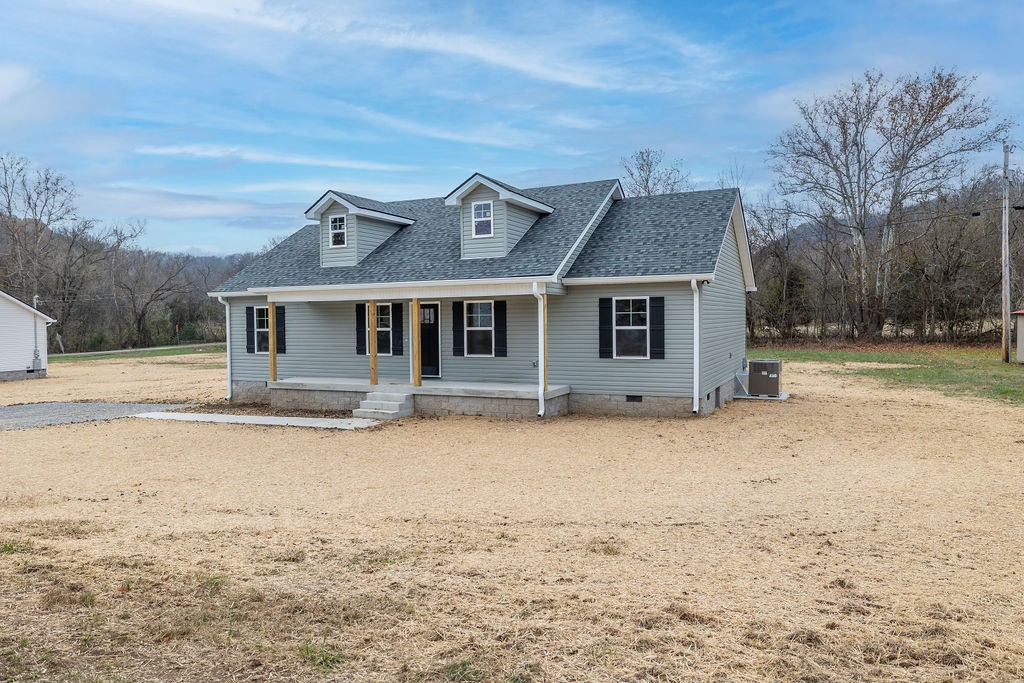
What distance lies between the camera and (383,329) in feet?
54.0

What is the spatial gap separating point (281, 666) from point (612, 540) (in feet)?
10.1

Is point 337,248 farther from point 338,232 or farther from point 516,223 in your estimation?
point 516,223

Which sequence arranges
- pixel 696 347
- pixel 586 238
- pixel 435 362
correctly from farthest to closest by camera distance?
1. pixel 435 362
2. pixel 586 238
3. pixel 696 347

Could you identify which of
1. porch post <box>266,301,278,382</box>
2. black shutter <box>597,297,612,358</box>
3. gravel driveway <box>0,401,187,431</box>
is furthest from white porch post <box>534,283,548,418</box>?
gravel driveway <box>0,401,187,431</box>

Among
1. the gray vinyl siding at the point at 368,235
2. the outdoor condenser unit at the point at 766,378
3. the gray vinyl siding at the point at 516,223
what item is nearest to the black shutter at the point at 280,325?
the gray vinyl siding at the point at 368,235

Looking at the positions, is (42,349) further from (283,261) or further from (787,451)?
(787,451)

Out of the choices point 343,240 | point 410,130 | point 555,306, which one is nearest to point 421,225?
point 343,240

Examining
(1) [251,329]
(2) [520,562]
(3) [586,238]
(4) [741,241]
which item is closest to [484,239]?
(3) [586,238]

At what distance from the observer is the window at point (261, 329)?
1794 cm

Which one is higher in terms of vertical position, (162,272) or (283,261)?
(162,272)

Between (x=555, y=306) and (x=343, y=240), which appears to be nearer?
(x=555, y=306)

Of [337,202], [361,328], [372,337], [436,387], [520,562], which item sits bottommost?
[520,562]

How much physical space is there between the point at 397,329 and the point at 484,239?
310 centimetres

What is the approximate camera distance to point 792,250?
36312mm
